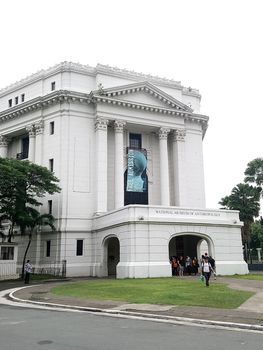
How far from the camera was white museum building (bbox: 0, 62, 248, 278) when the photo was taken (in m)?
38.9

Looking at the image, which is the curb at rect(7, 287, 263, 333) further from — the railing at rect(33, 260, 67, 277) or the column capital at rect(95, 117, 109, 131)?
the column capital at rect(95, 117, 109, 131)

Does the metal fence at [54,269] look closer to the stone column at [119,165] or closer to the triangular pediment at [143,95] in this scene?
the stone column at [119,165]

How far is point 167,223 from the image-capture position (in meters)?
35.6

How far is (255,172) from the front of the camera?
2483 inches

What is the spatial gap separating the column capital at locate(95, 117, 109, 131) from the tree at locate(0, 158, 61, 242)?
914 cm

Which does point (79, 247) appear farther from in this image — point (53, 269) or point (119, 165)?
point (119, 165)

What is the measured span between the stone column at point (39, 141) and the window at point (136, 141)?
11.3 metres

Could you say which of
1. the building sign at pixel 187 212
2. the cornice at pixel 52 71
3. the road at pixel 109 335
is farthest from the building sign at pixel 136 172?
the road at pixel 109 335

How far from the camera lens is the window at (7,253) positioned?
37344mm

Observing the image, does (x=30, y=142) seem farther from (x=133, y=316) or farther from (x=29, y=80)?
(x=133, y=316)

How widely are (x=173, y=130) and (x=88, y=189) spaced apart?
13978mm

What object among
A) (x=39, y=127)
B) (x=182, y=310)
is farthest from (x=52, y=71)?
(x=182, y=310)

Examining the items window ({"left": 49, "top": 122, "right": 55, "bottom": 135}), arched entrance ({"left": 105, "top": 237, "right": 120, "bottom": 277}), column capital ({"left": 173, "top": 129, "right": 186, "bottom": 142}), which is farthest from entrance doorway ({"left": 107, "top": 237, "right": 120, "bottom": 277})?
column capital ({"left": 173, "top": 129, "right": 186, "bottom": 142})

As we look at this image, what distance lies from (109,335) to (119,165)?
1435 inches
